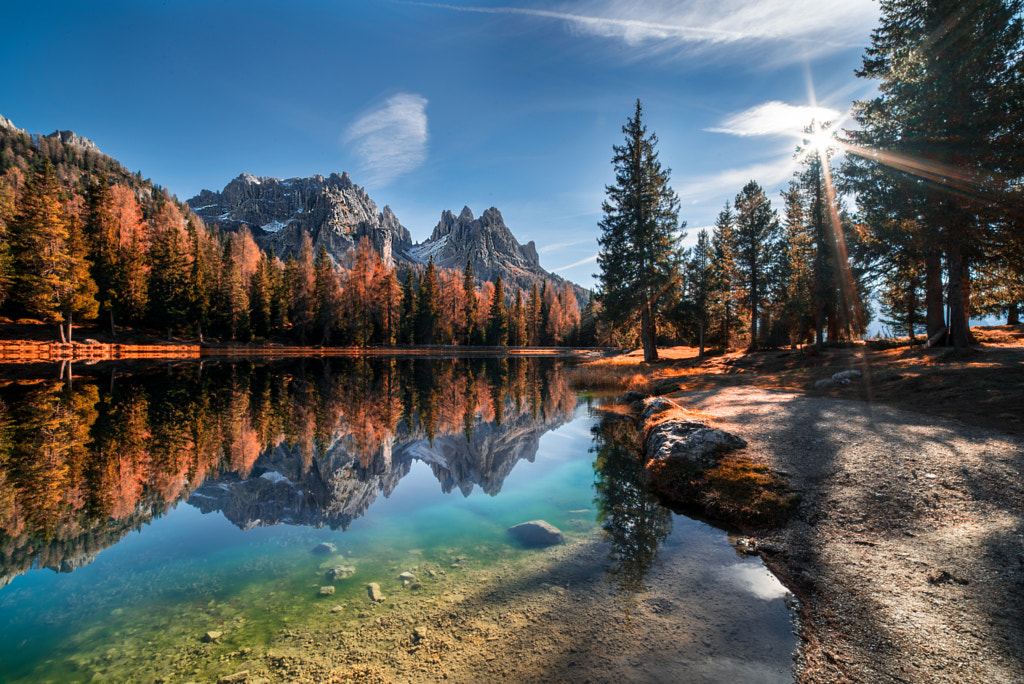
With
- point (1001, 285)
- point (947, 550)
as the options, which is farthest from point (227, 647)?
point (1001, 285)

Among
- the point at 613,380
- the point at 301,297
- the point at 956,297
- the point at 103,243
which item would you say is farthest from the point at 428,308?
the point at 956,297

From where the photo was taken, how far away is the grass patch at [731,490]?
21.7 ft

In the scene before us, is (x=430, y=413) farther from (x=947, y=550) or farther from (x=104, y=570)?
(x=947, y=550)

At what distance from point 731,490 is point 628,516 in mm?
1938

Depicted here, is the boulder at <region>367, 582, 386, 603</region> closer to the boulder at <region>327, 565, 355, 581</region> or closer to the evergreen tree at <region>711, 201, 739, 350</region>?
the boulder at <region>327, 565, 355, 581</region>

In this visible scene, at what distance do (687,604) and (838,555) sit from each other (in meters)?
2.27

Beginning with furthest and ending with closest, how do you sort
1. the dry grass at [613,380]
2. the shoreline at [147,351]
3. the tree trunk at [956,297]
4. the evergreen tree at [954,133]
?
the shoreline at [147,351]
the dry grass at [613,380]
the tree trunk at [956,297]
the evergreen tree at [954,133]

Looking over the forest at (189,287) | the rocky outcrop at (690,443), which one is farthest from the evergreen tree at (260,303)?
the rocky outcrop at (690,443)

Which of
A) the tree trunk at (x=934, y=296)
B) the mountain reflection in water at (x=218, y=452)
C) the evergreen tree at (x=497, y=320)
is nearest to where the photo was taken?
the mountain reflection in water at (x=218, y=452)

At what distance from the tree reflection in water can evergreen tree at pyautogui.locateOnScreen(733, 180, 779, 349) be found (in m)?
29.7

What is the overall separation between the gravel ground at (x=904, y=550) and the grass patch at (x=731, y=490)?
323 millimetres

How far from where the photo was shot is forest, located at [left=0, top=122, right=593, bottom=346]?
36812mm

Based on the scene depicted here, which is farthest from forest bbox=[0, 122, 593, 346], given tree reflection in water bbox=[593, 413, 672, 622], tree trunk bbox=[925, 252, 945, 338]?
tree trunk bbox=[925, 252, 945, 338]

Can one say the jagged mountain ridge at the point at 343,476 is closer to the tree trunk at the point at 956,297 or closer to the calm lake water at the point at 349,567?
the calm lake water at the point at 349,567
